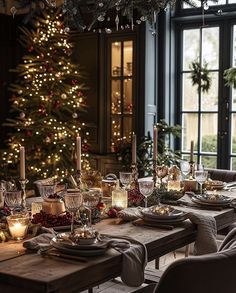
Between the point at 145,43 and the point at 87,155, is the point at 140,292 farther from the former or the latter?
the point at 145,43

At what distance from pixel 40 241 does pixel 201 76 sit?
412cm

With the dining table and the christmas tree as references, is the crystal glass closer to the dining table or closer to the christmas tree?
the dining table

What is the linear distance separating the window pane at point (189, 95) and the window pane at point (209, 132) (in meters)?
0.19

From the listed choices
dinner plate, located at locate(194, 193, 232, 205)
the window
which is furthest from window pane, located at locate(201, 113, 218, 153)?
dinner plate, located at locate(194, 193, 232, 205)

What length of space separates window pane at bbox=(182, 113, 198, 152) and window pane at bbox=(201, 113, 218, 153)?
10cm

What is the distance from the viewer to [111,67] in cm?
610

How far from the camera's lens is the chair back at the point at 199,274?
174cm

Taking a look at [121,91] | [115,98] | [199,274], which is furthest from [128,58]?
[199,274]

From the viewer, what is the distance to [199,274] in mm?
1744

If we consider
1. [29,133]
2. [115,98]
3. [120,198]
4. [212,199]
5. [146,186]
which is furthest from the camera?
[115,98]

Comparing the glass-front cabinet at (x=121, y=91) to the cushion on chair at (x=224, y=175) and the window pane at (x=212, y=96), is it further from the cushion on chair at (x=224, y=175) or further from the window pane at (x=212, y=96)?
the cushion on chair at (x=224, y=175)

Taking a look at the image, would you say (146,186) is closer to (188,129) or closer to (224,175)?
(224,175)

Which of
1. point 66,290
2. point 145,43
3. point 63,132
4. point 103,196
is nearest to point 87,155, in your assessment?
point 63,132

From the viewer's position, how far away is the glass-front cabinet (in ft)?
19.6
